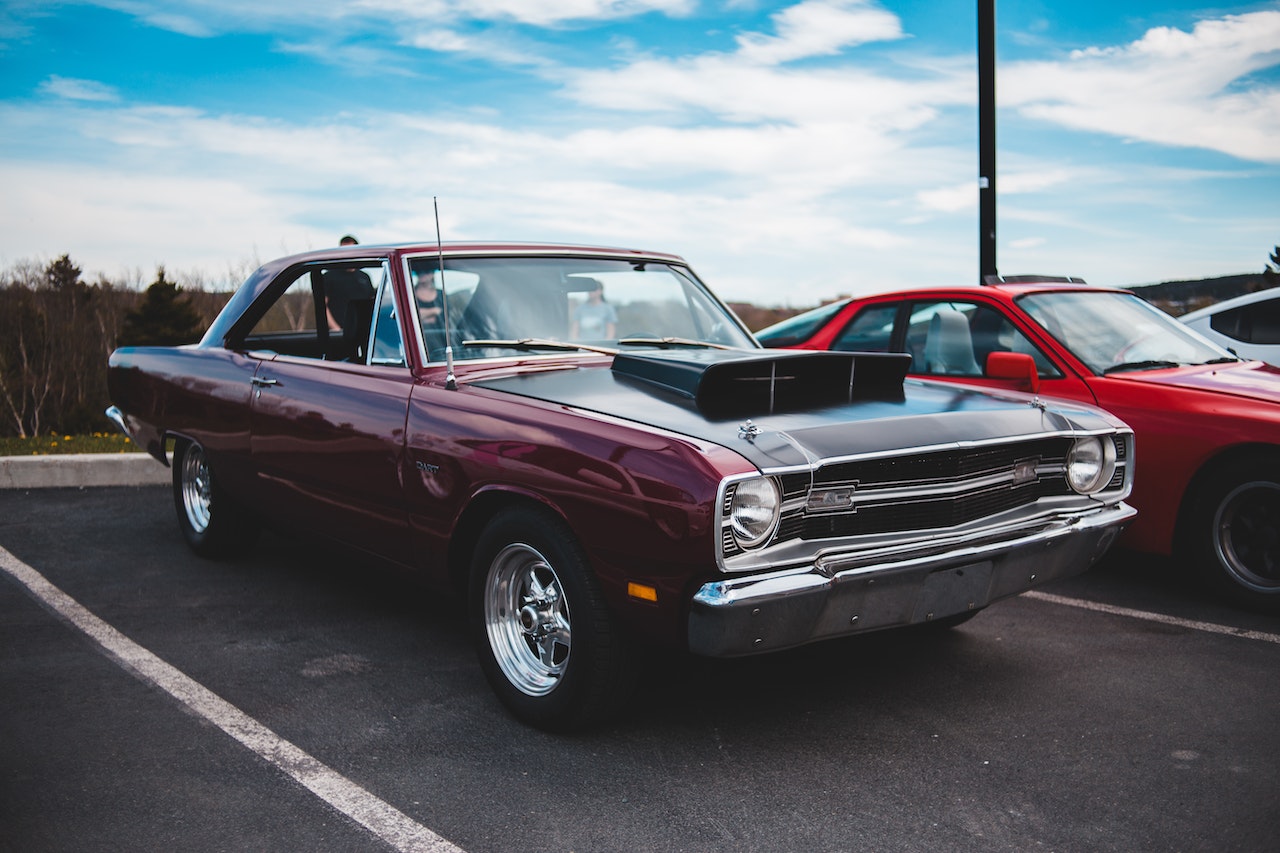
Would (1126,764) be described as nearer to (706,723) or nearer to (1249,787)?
(1249,787)

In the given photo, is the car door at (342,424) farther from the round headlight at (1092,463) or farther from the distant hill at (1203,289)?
the distant hill at (1203,289)

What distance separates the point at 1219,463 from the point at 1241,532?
1.08ft

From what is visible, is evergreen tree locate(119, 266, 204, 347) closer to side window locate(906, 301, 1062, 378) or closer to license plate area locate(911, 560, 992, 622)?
Answer: side window locate(906, 301, 1062, 378)

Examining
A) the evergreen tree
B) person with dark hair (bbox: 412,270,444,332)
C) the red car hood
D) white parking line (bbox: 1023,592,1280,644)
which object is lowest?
white parking line (bbox: 1023,592,1280,644)

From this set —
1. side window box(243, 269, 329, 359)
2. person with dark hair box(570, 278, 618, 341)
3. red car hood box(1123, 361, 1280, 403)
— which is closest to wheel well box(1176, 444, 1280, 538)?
red car hood box(1123, 361, 1280, 403)

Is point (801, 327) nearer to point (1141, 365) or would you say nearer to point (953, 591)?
point (1141, 365)

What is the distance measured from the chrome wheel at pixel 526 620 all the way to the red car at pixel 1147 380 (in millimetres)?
2722

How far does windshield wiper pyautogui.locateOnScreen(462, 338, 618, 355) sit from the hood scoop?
0.22m

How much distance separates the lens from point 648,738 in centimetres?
346

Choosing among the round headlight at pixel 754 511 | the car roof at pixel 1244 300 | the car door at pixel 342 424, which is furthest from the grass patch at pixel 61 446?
the car roof at pixel 1244 300

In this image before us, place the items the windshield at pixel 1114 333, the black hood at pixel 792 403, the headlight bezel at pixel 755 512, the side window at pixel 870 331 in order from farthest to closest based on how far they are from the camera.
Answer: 1. the side window at pixel 870 331
2. the windshield at pixel 1114 333
3. the black hood at pixel 792 403
4. the headlight bezel at pixel 755 512

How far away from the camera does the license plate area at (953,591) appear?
3.24 m

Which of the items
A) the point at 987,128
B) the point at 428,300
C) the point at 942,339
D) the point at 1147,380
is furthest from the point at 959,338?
the point at 987,128

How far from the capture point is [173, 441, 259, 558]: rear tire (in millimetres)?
5648
